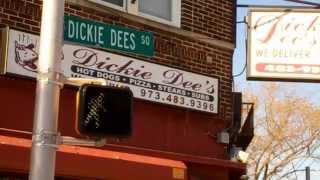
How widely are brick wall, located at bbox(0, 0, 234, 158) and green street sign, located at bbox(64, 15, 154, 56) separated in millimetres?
1421

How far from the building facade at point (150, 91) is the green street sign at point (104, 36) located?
0.03 meters

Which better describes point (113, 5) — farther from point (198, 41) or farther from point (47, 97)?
point (47, 97)

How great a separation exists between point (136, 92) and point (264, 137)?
21.7 m

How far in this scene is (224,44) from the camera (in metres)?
13.7

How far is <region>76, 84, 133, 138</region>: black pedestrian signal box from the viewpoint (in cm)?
609

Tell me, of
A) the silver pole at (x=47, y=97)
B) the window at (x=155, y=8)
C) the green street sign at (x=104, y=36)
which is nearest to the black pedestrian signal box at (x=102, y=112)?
the silver pole at (x=47, y=97)

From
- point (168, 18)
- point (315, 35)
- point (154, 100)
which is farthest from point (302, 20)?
point (154, 100)

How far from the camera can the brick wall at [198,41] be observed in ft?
39.7

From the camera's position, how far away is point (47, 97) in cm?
623

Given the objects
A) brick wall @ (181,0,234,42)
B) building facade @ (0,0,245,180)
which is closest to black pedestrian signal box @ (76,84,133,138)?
building facade @ (0,0,245,180)

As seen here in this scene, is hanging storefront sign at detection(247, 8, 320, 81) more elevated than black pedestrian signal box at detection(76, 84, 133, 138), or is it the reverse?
hanging storefront sign at detection(247, 8, 320, 81)

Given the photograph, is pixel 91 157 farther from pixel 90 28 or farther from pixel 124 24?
pixel 124 24

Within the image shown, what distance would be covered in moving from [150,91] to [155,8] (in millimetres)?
1706

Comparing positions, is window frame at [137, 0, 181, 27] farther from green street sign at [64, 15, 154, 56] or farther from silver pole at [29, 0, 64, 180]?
silver pole at [29, 0, 64, 180]
